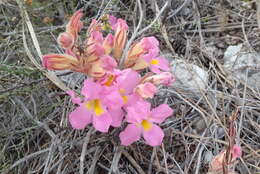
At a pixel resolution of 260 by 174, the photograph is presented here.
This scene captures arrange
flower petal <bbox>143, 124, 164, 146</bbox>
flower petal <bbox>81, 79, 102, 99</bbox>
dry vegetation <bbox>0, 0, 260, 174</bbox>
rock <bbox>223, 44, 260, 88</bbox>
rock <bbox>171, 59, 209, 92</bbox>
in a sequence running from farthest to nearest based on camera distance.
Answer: rock <bbox>223, 44, 260, 88</bbox> → rock <bbox>171, 59, 209, 92</bbox> → dry vegetation <bbox>0, 0, 260, 174</bbox> → flower petal <bbox>143, 124, 164, 146</bbox> → flower petal <bbox>81, 79, 102, 99</bbox>

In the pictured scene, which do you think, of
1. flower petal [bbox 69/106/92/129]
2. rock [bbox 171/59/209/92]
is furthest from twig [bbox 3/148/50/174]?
rock [bbox 171/59/209/92]

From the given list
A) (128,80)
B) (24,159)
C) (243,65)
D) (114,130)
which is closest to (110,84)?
(128,80)

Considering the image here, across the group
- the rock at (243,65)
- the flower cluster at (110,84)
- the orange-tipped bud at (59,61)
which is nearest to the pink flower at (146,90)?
the flower cluster at (110,84)

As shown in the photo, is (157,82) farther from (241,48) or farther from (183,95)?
(241,48)

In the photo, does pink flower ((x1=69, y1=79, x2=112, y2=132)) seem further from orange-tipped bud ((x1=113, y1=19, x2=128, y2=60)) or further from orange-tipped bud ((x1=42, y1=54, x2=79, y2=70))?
orange-tipped bud ((x1=113, y1=19, x2=128, y2=60))

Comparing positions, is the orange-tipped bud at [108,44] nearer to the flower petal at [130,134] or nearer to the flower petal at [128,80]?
the flower petal at [128,80]

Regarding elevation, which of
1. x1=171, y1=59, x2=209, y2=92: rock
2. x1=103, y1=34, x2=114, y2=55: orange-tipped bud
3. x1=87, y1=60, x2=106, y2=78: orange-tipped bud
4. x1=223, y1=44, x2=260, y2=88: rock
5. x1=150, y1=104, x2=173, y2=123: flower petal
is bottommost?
x1=223, y1=44, x2=260, y2=88: rock

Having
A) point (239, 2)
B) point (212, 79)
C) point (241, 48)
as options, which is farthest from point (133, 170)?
point (239, 2)
